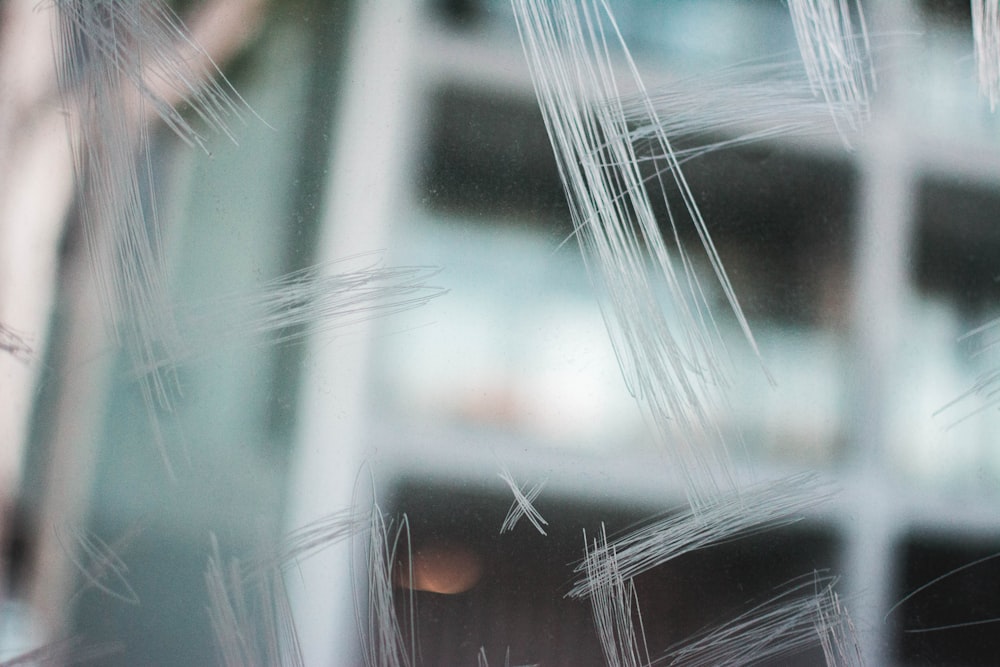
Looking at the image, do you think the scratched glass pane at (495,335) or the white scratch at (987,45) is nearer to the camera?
the scratched glass pane at (495,335)

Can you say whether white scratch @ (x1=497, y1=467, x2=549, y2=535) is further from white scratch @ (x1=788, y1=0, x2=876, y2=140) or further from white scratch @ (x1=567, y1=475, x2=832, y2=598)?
white scratch @ (x1=788, y1=0, x2=876, y2=140)

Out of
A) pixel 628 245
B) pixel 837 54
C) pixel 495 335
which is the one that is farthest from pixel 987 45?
pixel 495 335

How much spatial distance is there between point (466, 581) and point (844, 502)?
25 cm

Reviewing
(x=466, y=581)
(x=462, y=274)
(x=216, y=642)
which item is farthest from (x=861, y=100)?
(x=216, y=642)

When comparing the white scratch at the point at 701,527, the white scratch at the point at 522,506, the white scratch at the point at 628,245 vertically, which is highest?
the white scratch at the point at 628,245

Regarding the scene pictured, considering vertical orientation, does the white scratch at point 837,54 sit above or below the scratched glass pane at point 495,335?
above

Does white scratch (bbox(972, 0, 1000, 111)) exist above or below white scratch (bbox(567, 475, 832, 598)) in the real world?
above

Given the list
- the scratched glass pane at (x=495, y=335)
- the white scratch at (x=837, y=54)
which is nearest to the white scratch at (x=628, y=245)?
the scratched glass pane at (x=495, y=335)

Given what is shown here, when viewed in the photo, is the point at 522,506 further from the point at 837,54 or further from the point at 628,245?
the point at 837,54

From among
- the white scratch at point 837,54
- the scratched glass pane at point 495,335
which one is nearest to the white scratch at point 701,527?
the scratched glass pane at point 495,335

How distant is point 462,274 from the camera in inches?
17.6

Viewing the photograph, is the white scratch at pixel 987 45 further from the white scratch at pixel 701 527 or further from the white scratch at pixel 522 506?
the white scratch at pixel 522 506

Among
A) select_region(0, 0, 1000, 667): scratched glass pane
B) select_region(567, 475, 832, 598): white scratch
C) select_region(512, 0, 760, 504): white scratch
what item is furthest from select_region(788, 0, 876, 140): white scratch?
select_region(567, 475, 832, 598): white scratch

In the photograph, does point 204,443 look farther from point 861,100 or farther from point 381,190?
point 861,100
